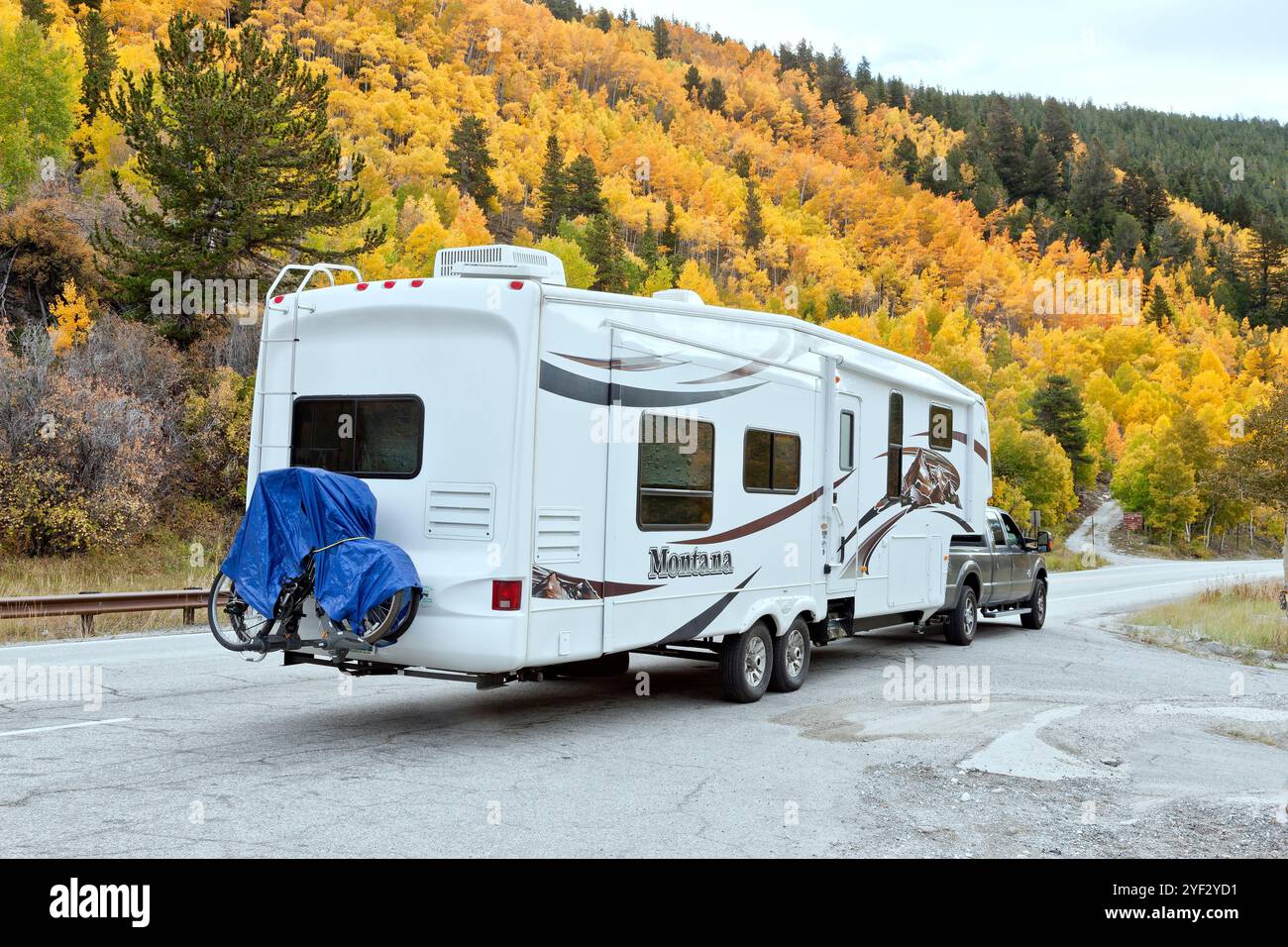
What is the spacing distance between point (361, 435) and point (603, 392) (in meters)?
1.78

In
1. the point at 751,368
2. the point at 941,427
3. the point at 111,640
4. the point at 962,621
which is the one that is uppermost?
the point at 751,368

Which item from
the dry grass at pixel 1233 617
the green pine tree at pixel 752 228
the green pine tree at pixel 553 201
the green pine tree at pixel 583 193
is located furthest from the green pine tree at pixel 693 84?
the dry grass at pixel 1233 617

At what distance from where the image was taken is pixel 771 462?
10164mm

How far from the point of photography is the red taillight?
7.48m

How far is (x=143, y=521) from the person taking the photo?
25641 millimetres

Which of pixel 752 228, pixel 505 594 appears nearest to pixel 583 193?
pixel 752 228

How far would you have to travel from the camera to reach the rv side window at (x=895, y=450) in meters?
12.3

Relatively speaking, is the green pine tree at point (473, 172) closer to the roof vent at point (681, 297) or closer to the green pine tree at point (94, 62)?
the green pine tree at point (94, 62)

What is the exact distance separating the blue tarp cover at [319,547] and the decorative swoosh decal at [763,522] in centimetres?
248

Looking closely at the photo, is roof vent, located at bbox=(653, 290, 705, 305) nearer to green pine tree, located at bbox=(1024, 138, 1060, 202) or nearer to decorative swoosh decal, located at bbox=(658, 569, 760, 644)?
decorative swoosh decal, located at bbox=(658, 569, 760, 644)

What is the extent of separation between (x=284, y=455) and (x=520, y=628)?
8.17 feet

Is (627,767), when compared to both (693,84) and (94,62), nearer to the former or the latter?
(94,62)

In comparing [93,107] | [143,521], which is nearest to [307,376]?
[143,521]

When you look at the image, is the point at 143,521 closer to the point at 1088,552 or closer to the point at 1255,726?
the point at 1255,726
